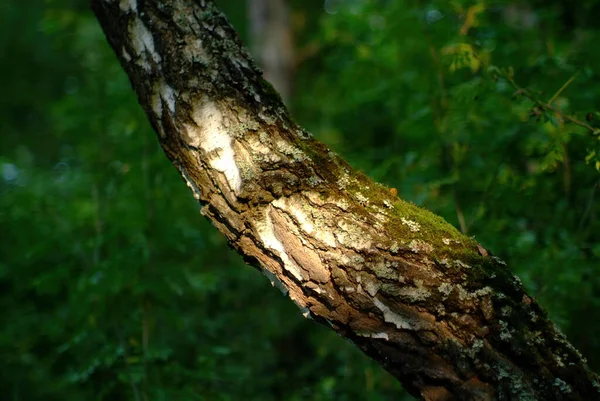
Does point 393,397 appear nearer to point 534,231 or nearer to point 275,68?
point 534,231

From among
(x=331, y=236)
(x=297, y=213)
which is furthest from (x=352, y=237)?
(x=297, y=213)

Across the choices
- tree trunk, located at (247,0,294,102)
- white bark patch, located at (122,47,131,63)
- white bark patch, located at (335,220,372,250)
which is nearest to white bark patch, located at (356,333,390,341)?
white bark patch, located at (335,220,372,250)

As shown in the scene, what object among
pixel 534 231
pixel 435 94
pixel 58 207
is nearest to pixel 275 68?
pixel 58 207

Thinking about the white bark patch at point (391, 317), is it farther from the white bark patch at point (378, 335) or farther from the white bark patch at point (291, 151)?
the white bark patch at point (291, 151)

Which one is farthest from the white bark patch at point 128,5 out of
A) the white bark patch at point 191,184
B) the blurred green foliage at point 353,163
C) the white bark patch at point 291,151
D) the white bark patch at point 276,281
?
the blurred green foliage at point 353,163

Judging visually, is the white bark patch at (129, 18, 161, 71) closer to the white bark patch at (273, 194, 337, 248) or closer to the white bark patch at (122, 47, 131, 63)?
the white bark patch at (122, 47, 131, 63)

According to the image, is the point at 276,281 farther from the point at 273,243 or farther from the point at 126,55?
the point at 126,55
